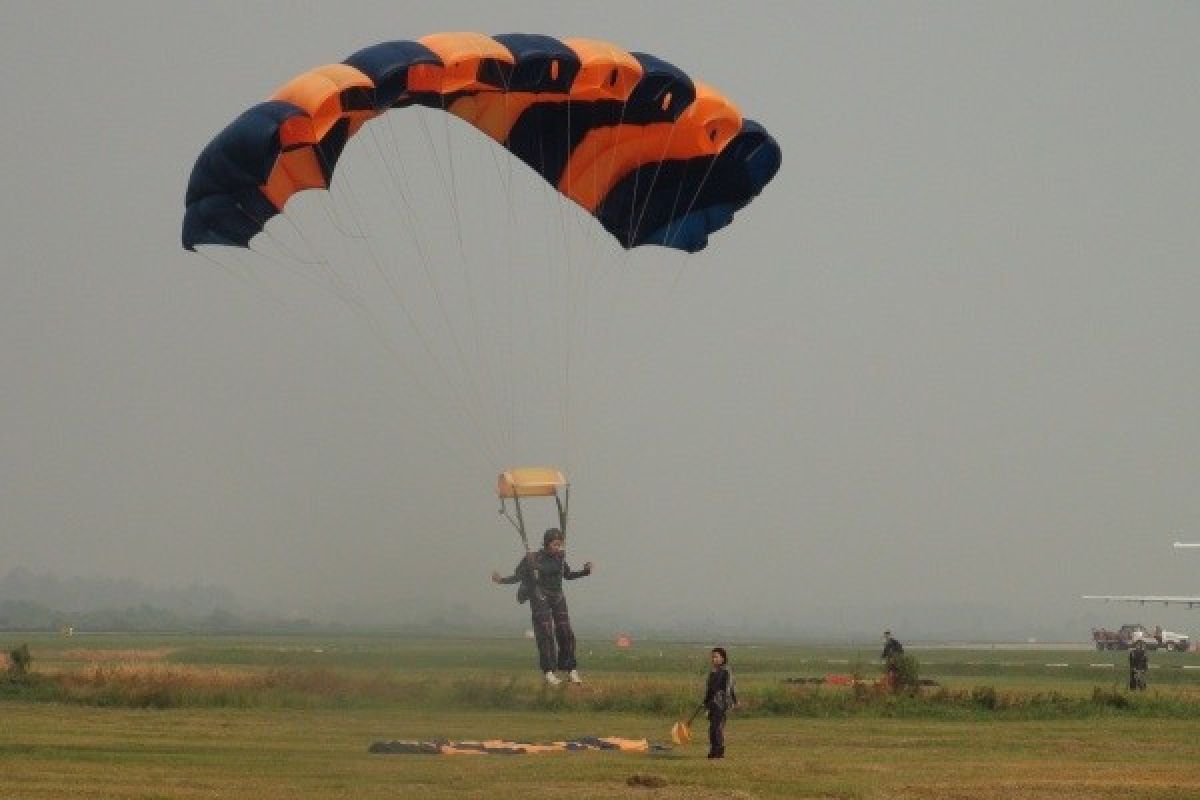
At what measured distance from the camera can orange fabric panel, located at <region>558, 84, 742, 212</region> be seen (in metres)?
25.9

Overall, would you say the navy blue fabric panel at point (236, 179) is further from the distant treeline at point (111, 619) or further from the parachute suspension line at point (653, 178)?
the distant treeline at point (111, 619)

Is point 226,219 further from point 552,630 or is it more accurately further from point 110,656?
point 110,656

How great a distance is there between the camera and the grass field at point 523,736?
1831cm

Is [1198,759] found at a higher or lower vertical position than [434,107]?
lower

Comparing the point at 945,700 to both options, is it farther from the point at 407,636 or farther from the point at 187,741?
the point at 407,636

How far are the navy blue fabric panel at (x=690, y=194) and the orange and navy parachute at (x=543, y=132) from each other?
0.02 m

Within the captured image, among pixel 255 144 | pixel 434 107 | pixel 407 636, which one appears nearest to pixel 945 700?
pixel 434 107

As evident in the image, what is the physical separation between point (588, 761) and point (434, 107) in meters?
Answer: 9.19

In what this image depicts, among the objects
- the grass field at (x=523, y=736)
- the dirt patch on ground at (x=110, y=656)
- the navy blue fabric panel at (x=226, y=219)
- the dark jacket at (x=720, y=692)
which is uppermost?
the navy blue fabric panel at (x=226, y=219)

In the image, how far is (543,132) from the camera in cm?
2652

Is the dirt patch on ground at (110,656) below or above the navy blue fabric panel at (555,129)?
below

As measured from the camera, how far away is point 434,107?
24906mm

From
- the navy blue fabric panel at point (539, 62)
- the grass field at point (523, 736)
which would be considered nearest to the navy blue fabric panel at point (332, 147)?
the navy blue fabric panel at point (539, 62)

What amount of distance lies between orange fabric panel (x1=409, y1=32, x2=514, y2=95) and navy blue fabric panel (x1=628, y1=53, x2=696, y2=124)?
210 cm
